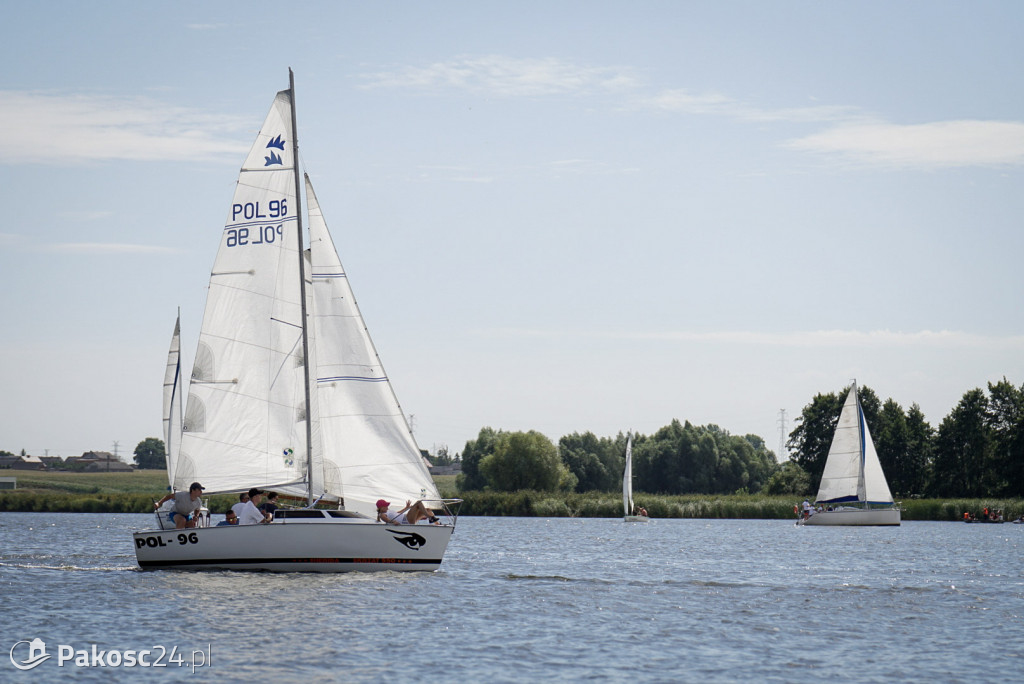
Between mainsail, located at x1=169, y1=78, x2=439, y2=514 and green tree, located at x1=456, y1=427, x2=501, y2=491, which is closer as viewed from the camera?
mainsail, located at x1=169, y1=78, x2=439, y2=514

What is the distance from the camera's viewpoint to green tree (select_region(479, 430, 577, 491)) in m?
106

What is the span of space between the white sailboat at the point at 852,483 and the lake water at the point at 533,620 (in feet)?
112

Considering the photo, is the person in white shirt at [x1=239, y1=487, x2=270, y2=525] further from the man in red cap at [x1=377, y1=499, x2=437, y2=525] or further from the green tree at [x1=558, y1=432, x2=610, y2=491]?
the green tree at [x1=558, y1=432, x2=610, y2=491]

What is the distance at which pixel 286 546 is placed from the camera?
2786cm

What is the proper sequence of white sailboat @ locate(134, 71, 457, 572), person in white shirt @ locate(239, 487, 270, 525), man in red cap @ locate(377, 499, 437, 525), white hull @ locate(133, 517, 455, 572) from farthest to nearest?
1. white sailboat @ locate(134, 71, 457, 572)
2. man in red cap @ locate(377, 499, 437, 525)
3. person in white shirt @ locate(239, 487, 270, 525)
4. white hull @ locate(133, 517, 455, 572)

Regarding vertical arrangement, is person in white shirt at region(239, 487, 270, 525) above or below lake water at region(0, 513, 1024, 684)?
above

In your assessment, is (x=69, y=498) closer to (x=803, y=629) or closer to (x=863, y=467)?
(x=863, y=467)

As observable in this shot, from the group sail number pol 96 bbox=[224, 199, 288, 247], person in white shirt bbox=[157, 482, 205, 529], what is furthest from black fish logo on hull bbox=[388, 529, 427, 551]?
sail number pol 96 bbox=[224, 199, 288, 247]

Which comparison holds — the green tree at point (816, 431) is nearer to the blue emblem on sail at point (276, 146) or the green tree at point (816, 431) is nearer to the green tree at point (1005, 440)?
the green tree at point (1005, 440)

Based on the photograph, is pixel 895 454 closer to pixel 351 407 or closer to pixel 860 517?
pixel 860 517

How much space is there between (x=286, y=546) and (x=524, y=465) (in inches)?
3082

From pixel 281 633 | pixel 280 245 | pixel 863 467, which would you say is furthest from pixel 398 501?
pixel 863 467

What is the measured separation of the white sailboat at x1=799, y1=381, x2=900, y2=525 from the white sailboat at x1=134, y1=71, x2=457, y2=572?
158ft

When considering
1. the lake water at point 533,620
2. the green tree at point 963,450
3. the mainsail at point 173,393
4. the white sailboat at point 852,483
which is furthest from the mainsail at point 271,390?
the green tree at point 963,450
